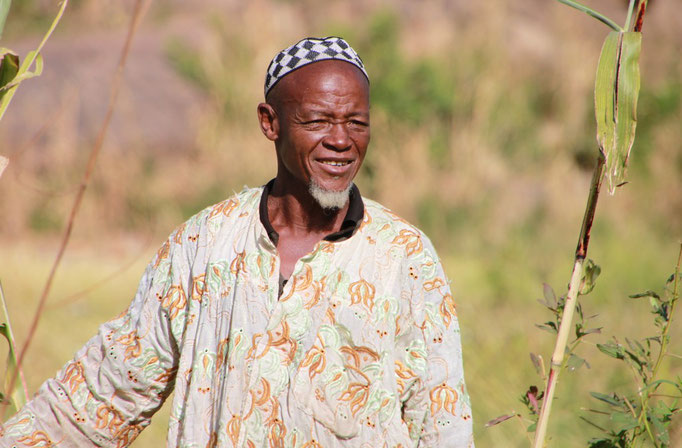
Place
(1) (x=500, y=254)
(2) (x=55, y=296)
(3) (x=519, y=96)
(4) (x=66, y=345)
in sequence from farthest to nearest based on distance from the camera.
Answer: (3) (x=519, y=96)
(1) (x=500, y=254)
(2) (x=55, y=296)
(4) (x=66, y=345)

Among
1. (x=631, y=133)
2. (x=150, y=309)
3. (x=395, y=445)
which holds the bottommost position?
(x=395, y=445)

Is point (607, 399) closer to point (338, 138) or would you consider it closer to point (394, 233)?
point (394, 233)

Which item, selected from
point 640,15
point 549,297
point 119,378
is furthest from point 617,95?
point 119,378

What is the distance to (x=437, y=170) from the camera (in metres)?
8.46

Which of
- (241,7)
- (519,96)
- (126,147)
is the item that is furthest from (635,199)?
(241,7)

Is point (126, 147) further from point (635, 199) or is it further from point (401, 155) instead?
point (635, 199)

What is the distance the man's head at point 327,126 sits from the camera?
6.52 ft

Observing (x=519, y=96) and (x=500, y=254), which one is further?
(x=519, y=96)

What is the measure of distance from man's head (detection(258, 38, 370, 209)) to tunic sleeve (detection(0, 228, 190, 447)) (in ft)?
1.21

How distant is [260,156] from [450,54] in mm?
2952

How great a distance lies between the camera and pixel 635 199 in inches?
325

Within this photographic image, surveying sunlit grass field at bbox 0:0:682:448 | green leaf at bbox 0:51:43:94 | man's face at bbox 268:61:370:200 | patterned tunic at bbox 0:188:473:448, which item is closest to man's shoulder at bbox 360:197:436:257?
patterned tunic at bbox 0:188:473:448

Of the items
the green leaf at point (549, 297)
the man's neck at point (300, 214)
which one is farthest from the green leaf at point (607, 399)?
the man's neck at point (300, 214)

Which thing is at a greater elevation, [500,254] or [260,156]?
[260,156]
